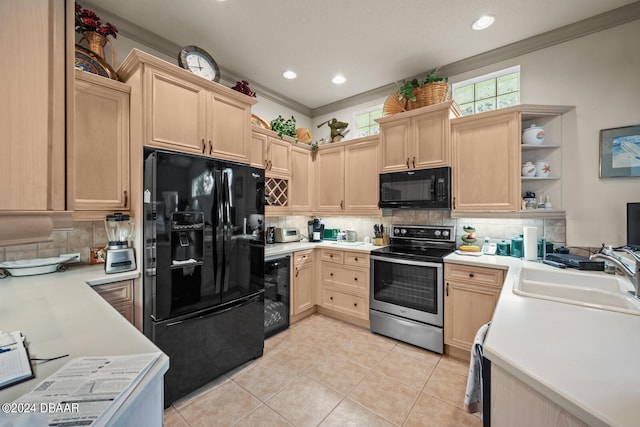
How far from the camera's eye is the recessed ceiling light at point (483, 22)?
7.14 ft

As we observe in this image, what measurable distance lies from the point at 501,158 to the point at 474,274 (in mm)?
1117

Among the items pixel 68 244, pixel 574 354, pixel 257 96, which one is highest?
pixel 257 96

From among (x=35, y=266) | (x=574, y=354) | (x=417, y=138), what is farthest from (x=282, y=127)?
(x=574, y=354)

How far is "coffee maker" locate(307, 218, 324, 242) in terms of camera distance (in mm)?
3625

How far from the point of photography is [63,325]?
1.01 m

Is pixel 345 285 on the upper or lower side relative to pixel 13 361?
lower

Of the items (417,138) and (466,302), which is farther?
(417,138)

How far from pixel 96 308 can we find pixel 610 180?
12.2ft

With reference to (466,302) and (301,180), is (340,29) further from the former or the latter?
(466,302)

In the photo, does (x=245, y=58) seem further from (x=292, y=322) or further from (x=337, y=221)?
(x=292, y=322)

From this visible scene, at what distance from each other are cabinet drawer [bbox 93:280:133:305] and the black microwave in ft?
8.26

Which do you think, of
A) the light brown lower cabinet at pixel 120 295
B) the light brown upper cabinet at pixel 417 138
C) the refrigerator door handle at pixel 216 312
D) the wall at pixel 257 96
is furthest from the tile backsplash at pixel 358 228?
the wall at pixel 257 96

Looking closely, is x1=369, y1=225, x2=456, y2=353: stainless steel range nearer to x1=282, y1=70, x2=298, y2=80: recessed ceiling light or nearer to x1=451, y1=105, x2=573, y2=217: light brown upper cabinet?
x1=451, y1=105, x2=573, y2=217: light brown upper cabinet

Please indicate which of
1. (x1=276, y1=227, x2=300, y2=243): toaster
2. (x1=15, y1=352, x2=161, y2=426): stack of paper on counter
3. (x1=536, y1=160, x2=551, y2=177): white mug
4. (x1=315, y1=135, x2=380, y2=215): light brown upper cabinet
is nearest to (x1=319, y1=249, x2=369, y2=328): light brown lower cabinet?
(x1=276, y1=227, x2=300, y2=243): toaster
